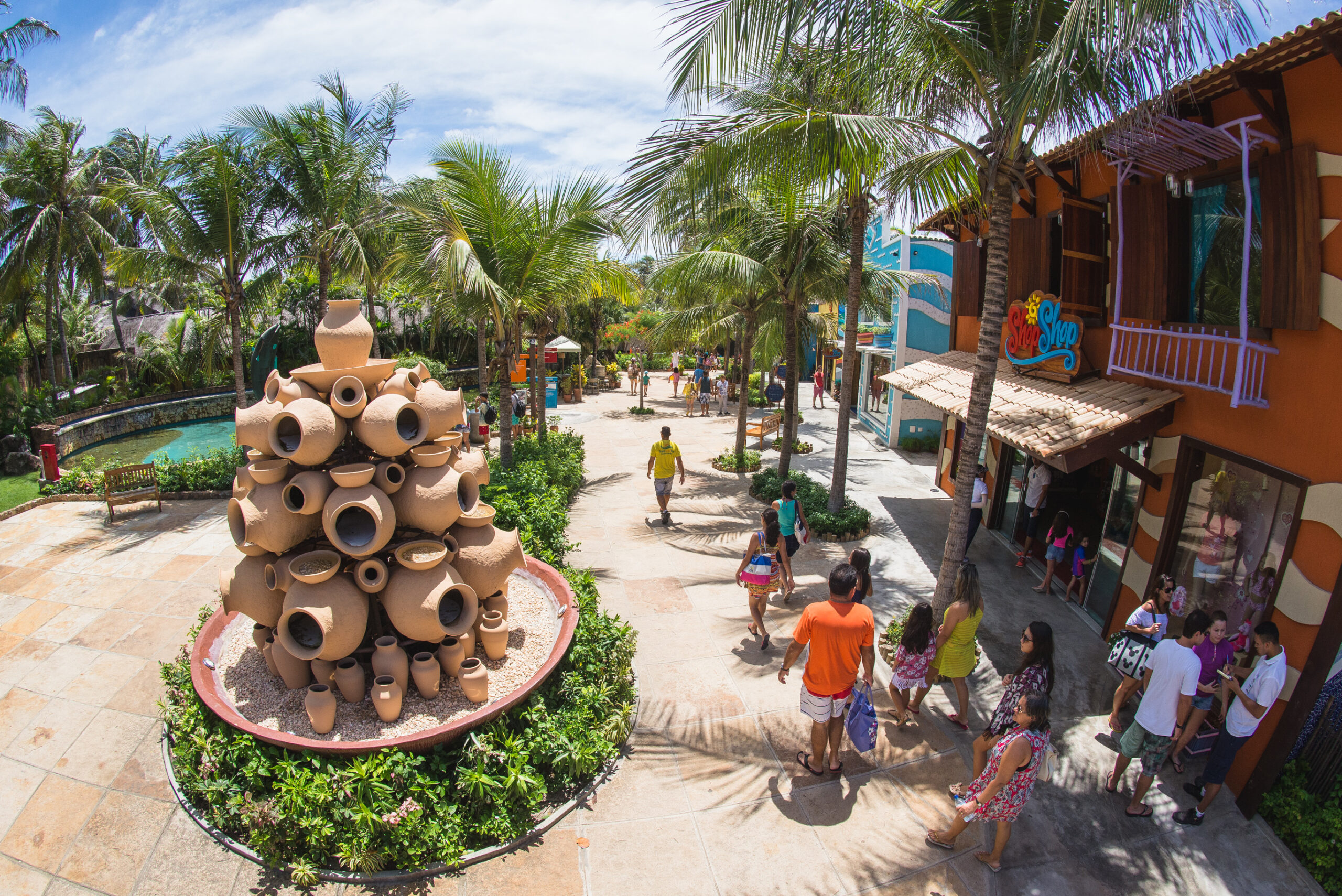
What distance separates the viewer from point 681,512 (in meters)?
11.6

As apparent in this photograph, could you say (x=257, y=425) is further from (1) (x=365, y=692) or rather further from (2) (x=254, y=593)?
(1) (x=365, y=692)

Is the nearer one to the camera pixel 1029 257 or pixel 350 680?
pixel 350 680

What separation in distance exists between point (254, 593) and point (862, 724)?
466 cm

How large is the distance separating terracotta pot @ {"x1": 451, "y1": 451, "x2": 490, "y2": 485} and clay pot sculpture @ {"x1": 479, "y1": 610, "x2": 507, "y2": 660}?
3.78ft

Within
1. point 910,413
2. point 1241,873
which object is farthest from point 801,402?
point 1241,873

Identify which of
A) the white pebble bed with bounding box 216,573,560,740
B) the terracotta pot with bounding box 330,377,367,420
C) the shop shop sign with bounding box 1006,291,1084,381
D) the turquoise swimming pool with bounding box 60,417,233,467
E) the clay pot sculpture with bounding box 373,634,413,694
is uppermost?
the shop shop sign with bounding box 1006,291,1084,381

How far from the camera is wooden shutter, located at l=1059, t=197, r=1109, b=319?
7474mm

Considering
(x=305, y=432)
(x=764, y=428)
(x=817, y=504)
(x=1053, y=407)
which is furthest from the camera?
(x=764, y=428)

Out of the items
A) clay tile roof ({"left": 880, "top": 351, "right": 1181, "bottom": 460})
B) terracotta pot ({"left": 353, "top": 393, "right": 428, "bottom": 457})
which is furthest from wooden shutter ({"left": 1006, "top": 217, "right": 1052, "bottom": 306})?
terracotta pot ({"left": 353, "top": 393, "right": 428, "bottom": 457})

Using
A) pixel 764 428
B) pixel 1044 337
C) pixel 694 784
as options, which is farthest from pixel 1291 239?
pixel 764 428

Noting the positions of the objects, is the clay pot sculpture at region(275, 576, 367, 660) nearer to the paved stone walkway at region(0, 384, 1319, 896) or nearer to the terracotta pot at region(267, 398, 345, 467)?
the terracotta pot at region(267, 398, 345, 467)

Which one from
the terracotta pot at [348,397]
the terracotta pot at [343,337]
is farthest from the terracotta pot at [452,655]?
the terracotta pot at [343,337]

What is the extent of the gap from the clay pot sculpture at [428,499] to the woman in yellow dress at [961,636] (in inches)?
160

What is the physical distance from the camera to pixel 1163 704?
4.64 meters
